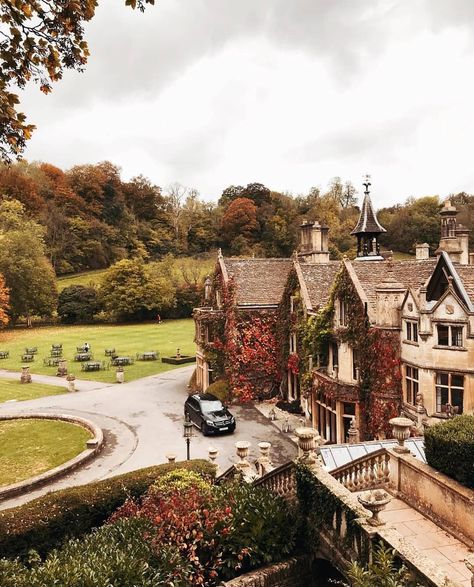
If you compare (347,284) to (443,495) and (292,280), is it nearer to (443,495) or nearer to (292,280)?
(292,280)

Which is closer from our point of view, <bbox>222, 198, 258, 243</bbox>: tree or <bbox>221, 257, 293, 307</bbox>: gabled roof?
<bbox>221, 257, 293, 307</bbox>: gabled roof

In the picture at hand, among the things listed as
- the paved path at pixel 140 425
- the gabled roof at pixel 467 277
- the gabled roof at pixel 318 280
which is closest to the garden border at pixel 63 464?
the paved path at pixel 140 425

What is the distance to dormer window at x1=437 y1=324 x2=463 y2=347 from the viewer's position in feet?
57.7

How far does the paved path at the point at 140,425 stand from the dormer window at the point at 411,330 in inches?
310

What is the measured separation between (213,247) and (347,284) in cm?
7501

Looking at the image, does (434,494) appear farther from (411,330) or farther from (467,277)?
(467,277)

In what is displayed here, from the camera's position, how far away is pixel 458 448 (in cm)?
963

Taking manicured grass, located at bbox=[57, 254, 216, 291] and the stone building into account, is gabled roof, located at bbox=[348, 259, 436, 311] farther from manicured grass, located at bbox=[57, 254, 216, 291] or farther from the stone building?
manicured grass, located at bbox=[57, 254, 216, 291]

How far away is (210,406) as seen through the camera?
25.6 m

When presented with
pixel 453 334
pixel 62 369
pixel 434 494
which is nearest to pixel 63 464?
pixel 434 494

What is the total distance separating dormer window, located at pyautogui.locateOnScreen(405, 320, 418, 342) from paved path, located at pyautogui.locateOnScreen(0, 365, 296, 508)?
7.86m

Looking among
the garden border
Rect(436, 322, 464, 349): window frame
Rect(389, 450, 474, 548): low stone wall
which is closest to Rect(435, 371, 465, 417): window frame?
Rect(436, 322, 464, 349): window frame

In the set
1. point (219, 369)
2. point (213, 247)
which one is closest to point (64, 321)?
point (213, 247)

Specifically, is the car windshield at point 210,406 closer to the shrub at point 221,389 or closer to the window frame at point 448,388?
the shrub at point 221,389
